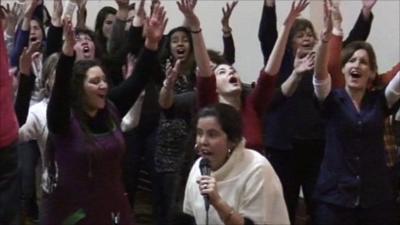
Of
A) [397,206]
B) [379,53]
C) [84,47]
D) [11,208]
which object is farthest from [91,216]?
[379,53]

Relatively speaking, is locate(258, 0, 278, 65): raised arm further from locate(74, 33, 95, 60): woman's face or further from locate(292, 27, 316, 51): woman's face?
locate(74, 33, 95, 60): woman's face

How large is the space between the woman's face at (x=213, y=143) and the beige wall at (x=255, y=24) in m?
2.77

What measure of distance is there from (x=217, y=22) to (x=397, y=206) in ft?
6.89

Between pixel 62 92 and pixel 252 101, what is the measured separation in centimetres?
97

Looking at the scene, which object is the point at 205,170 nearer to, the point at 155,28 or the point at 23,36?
the point at 155,28

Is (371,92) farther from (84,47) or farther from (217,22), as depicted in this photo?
(217,22)

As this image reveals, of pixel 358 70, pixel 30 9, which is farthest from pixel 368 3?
pixel 30 9

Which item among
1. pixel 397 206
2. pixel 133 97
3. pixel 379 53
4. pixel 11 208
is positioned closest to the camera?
pixel 11 208

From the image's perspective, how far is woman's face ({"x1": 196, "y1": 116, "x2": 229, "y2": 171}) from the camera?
2979 millimetres

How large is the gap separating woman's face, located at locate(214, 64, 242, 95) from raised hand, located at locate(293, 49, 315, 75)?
510 mm

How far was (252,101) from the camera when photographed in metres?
3.88

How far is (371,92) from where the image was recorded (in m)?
3.80

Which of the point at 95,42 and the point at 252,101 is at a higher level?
the point at 95,42

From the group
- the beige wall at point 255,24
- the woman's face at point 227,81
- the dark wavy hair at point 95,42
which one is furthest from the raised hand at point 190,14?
the beige wall at point 255,24
